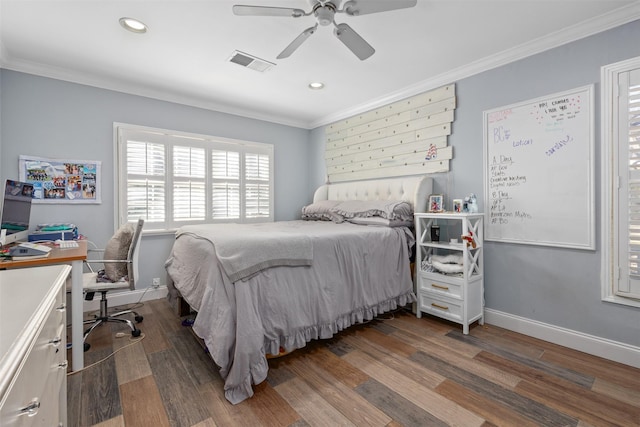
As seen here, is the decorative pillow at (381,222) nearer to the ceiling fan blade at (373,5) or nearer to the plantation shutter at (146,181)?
the ceiling fan blade at (373,5)

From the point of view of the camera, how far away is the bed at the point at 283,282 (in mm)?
1759

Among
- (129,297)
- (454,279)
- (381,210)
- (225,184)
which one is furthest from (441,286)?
(129,297)

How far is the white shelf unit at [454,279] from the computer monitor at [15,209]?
134 inches

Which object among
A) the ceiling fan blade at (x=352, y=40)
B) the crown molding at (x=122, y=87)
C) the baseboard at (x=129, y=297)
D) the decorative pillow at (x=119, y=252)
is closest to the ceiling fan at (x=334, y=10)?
the ceiling fan blade at (x=352, y=40)

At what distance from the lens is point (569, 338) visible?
2.36 metres

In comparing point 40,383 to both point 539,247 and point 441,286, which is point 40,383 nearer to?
point 441,286

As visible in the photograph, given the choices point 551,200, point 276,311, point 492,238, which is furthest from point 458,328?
point 276,311

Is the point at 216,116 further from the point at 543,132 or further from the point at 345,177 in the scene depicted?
the point at 543,132

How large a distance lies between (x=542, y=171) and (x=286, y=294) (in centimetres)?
240

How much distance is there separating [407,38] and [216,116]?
2681 millimetres

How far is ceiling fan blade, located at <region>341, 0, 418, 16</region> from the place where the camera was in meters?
1.69

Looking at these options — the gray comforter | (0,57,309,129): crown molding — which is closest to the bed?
the gray comforter

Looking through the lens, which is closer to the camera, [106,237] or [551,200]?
[551,200]

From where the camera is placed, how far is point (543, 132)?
2.49 metres
